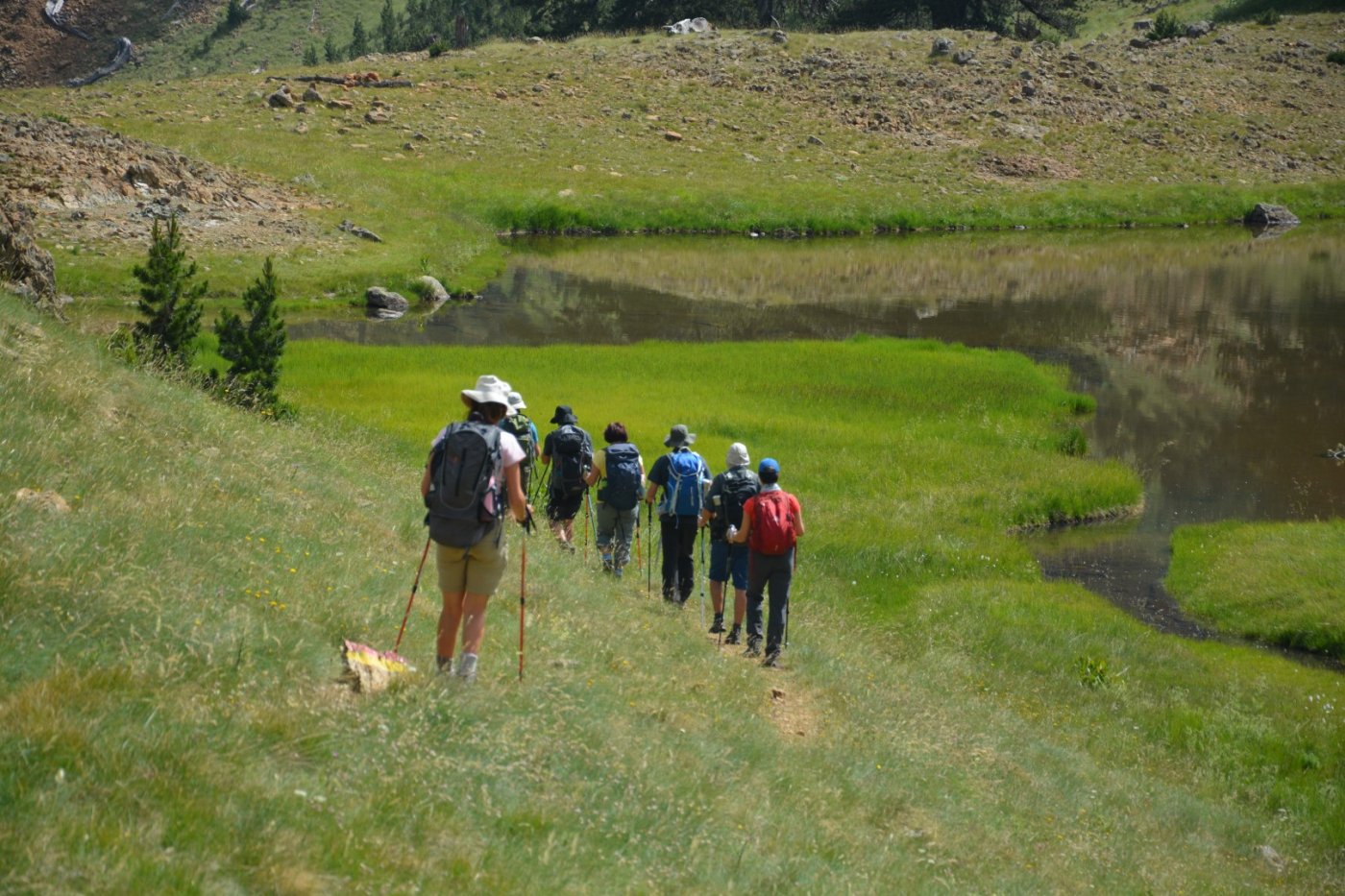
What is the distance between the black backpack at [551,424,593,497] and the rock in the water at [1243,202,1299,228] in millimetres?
77861

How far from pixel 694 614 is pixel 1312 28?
114 m

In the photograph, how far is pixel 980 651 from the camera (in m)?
20.2

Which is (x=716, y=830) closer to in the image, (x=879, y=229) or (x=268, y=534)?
(x=268, y=534)

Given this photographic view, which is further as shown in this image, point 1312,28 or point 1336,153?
point 1312,28

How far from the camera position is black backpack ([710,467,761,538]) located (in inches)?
639

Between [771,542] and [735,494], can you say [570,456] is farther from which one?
[771,542]

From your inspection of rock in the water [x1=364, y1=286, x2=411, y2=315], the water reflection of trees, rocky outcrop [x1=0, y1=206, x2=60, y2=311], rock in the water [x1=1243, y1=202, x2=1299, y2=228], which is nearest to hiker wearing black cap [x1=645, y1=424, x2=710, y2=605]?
rocky outcrop [x1=0, y1=206, x2=60, y2=311]

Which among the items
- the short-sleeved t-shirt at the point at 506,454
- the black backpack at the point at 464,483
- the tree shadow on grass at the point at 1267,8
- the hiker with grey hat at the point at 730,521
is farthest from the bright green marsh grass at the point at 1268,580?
the tree shadow on grass at the point at 1267,8

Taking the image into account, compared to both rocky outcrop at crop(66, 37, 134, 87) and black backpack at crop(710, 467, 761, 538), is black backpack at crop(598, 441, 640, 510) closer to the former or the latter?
black backpack at crop(710, 467, 761, 538)

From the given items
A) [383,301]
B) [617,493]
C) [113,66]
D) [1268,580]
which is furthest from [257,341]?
[113,66]

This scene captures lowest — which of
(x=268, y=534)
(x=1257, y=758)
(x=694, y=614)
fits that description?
(x=1257, y=758)

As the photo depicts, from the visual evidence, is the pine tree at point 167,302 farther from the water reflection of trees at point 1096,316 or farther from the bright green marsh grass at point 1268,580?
the water reflection of trees at point 1096,316

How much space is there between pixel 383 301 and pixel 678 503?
32.4 m

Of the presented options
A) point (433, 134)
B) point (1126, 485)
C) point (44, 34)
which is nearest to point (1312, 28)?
point (433, 134)
